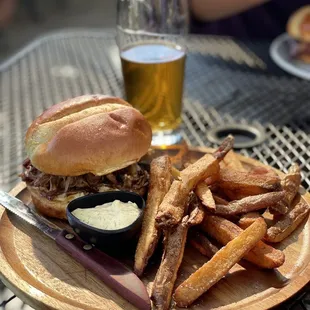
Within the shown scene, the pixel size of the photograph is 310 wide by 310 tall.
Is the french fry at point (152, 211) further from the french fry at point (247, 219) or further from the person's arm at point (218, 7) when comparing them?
the person's arm at point (218, 7)

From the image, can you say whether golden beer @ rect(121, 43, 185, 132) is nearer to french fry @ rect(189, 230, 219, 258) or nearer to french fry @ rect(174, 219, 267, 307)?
french fry @ rect(189, 230, 219, 258)

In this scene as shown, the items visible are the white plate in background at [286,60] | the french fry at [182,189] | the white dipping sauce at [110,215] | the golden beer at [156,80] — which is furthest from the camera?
the white plate in background at [286,60]

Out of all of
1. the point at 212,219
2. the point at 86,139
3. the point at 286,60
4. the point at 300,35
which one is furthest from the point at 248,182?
the point at 300,35

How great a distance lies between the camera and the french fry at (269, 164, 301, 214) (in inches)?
73.6

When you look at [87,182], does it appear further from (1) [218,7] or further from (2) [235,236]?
(1) [218,7]

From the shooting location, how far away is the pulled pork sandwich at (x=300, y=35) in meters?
3.54

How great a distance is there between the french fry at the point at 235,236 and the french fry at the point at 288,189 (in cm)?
21

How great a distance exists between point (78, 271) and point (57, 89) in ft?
6.74

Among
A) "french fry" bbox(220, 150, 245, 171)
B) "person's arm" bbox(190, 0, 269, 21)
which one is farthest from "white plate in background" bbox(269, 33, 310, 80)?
"french fry" bbox(220, 150, 245, 171)

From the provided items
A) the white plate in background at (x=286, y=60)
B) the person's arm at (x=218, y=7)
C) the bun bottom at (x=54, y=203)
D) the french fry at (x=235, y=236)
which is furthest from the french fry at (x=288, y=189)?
the person's arm at (x=218, y=7)

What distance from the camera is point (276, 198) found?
5.94 feet

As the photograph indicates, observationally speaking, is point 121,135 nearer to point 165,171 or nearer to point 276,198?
point 165,171

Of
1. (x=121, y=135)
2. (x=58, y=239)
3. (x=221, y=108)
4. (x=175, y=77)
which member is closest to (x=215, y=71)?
(x=221, y=108)

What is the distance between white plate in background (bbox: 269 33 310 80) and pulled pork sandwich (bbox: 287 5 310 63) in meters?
0.06
